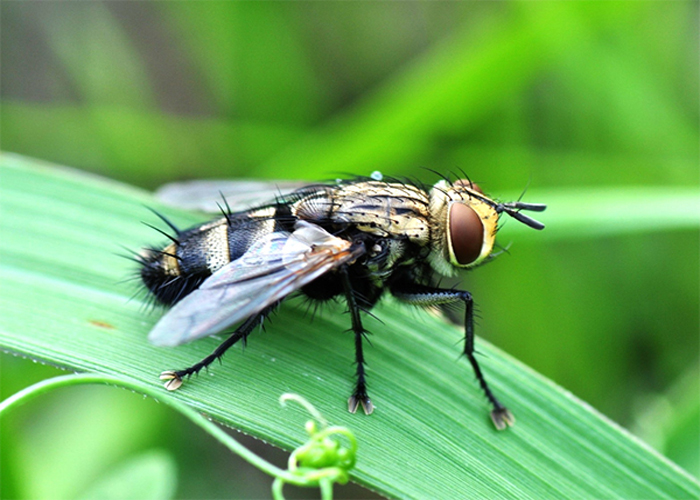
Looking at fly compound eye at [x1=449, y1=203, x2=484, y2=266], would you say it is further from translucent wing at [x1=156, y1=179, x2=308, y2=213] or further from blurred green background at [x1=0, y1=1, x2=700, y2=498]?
blurred green background at [x1=0, y1=1, x2=700, y2=498]

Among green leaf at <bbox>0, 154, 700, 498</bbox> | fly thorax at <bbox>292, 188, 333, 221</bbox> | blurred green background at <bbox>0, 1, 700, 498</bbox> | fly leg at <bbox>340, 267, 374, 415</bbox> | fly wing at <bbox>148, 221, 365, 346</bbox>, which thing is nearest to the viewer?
fly wing at <bbox>148, 221, 365, 346</bbox>

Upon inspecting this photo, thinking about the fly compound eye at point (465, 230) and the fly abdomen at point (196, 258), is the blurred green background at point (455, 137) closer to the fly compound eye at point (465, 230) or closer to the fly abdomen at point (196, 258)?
the fly abdomen at point (196, 258)

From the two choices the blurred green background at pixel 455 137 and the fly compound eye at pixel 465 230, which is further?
the blurred green background at pixel 455 137

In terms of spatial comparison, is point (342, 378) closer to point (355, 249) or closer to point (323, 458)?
point (355, 249)

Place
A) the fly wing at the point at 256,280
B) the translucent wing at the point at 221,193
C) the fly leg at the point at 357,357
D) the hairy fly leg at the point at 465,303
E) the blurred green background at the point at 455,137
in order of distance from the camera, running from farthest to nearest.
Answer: the blurred green background at the point at 455,137 < the translucent wing at the point at 221,193 < the hairy fly leg at the point at 465,303 < the fly leg at the point at 357,357 < the fly wing at the point at 256,280

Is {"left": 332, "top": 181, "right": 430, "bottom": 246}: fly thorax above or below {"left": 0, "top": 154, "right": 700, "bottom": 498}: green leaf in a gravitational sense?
above

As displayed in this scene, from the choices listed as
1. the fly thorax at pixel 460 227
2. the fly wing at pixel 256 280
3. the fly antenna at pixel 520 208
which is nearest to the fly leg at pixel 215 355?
the fly wing at pixel 256 280

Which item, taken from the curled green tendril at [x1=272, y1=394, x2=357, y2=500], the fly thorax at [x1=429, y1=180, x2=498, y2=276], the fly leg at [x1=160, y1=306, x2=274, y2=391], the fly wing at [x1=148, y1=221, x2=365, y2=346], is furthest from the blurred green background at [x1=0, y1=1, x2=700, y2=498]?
the curled green tendril at [x1=272, y1=394, x2=357, y2=500]

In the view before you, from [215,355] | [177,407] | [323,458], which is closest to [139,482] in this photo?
[215,355]
